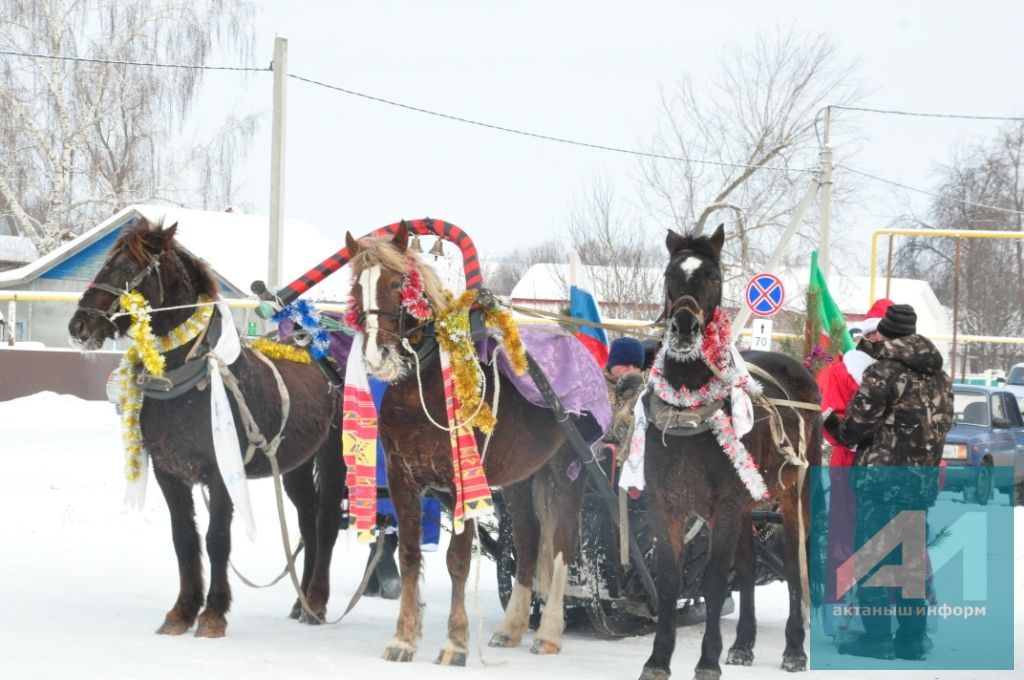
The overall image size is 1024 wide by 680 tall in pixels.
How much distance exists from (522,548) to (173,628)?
6.37 ft

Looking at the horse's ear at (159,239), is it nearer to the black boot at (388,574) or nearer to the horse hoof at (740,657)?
the black boot at (388,574)

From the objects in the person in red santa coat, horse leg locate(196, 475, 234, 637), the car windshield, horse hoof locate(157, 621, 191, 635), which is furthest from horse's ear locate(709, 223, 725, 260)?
the car windshield

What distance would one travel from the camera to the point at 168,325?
6.70 metres

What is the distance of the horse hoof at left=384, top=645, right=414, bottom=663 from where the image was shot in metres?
6.22

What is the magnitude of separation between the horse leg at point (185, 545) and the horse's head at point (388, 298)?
137 centimetres

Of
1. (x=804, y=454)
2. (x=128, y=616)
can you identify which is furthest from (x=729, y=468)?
(x=128, y=616)

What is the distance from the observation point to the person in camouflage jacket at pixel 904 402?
703 cm

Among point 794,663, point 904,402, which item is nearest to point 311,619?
point 794,663

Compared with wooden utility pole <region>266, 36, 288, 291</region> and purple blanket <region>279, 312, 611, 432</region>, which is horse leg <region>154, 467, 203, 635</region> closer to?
purple blanket <region>279, 312, 611, 432</region>

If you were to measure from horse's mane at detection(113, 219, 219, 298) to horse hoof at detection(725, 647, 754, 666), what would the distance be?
10.9 ft

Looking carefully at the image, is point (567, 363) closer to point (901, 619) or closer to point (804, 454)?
point (804, 454)

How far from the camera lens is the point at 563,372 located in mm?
7066

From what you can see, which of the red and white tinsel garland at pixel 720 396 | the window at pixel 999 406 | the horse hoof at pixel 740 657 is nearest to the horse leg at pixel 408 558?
the red and white tinsel garland at pixel 720 396

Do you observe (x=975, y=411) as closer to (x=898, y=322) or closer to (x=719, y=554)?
(x=898, y=322)
